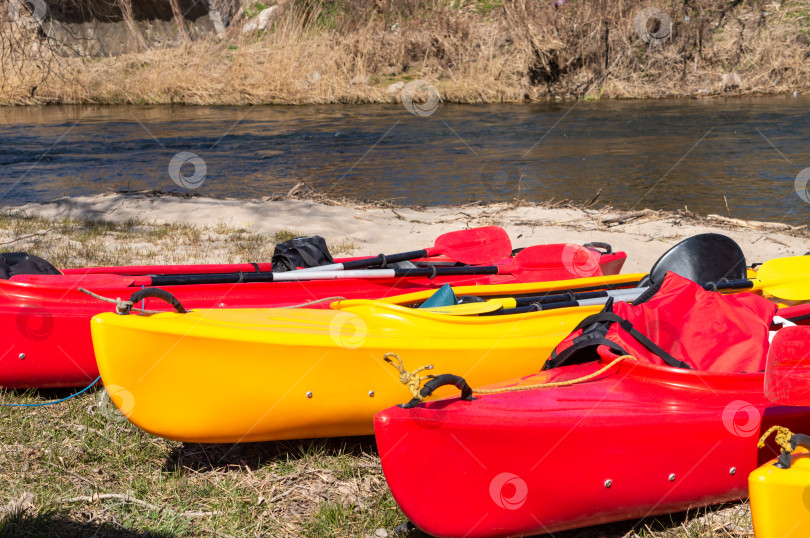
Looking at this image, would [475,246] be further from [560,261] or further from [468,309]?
[468,309]

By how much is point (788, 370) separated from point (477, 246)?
255cm

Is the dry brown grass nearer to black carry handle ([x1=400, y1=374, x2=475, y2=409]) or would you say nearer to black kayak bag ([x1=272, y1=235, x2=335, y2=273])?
black kayak bag ([x1=272, y1=235, x2=335, y2=273])

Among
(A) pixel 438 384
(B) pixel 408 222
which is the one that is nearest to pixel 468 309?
(A) pixel 438 384

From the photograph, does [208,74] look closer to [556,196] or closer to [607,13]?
[607,13]

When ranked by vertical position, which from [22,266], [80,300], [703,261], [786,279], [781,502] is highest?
[22,266]

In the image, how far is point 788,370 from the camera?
2.25 meters

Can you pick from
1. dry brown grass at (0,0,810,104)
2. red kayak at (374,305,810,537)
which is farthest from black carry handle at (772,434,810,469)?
dry brown grass at (0,0,810,104)

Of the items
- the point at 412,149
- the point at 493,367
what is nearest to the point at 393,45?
the point at 412,149

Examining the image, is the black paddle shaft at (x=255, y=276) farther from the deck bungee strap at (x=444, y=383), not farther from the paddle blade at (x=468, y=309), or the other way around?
the deck bungee strap at (x=444, y=383)

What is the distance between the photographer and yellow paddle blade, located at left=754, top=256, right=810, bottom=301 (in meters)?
3.86

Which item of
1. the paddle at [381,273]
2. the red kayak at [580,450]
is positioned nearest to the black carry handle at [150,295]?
the paddle at [381,273]

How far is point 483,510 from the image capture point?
2.36 meters

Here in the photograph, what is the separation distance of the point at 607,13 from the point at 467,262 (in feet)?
45.9

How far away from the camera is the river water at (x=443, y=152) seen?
30.1 feet
